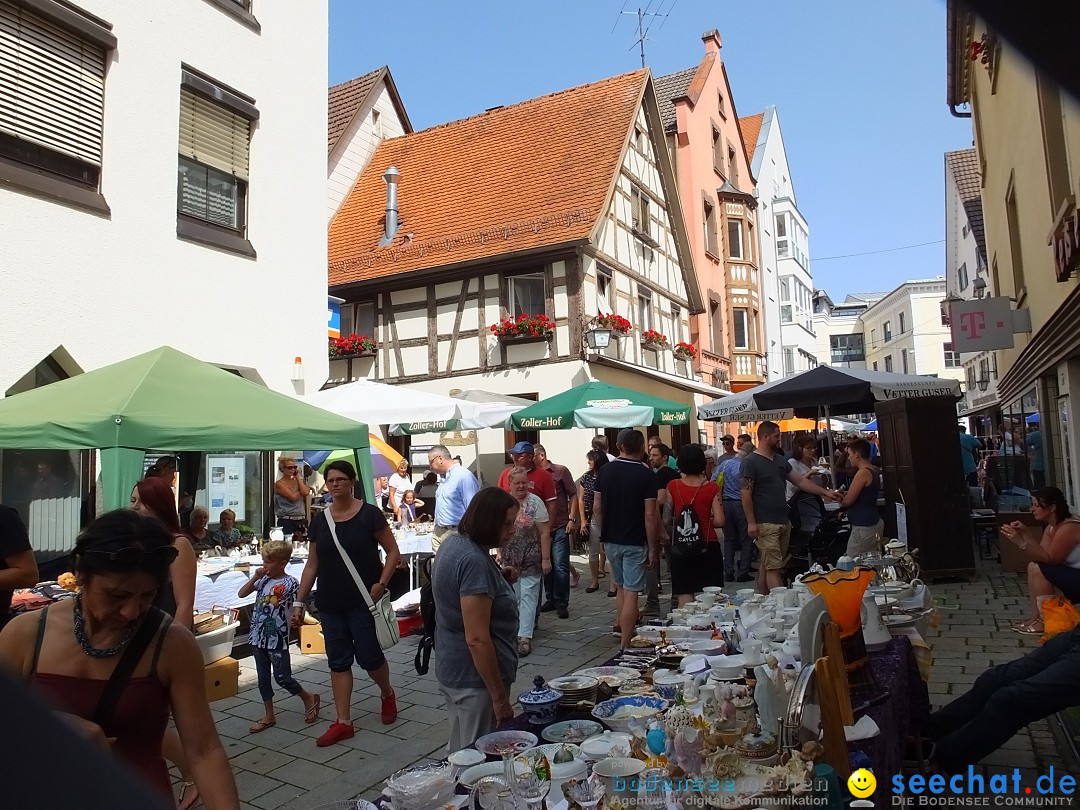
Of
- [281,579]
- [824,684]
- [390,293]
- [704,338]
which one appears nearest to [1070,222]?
[824,684]

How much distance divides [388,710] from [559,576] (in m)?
3.54

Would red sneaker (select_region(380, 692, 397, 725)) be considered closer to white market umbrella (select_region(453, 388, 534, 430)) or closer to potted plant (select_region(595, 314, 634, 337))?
white market umbrella (select_region(453, 388, 534, 430))

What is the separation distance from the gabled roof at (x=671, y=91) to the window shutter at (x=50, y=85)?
19061 mm

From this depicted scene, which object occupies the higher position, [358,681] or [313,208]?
[313,208]

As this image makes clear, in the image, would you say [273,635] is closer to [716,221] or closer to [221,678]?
[221,678]

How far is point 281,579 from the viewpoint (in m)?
5.20

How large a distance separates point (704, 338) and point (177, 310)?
18.3 metres

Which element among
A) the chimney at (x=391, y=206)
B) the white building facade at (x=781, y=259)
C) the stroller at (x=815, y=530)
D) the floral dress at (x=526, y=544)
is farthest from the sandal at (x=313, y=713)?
the white building facade at (x=781, y=259)

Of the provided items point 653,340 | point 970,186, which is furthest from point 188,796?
point 970,186

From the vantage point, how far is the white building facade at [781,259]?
33000 mm

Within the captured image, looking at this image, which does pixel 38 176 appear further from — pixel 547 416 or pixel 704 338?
pixel 704 338

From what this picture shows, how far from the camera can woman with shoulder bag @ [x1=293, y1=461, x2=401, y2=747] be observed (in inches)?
189

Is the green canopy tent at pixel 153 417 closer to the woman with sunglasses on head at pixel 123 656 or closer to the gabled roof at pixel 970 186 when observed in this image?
the woman with sunglasses on head at pixel 123 656

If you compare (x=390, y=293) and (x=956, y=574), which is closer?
(x=956, y=574)
